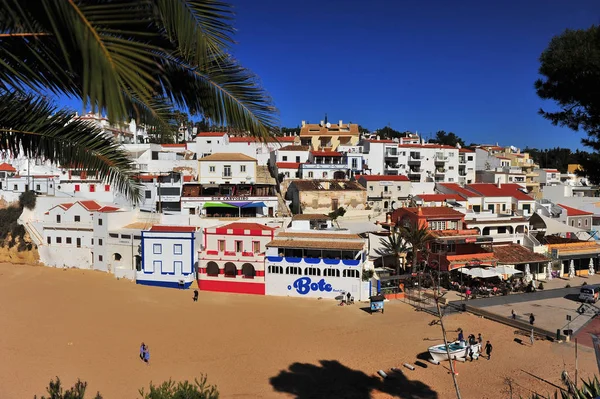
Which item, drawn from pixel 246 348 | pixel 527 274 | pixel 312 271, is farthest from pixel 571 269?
pixel 246 348

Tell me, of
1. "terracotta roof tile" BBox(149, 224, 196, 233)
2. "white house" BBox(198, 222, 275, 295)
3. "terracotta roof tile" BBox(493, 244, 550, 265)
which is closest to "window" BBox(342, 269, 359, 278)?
"white house" BBox(198, 222, 275, 295)

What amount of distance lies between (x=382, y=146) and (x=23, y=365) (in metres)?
50.4

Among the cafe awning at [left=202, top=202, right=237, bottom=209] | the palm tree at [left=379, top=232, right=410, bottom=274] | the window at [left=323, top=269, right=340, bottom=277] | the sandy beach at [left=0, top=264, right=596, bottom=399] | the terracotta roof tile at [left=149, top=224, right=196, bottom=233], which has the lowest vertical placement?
the sandy beach at [left=0, top=264, right=596, bottom=399]

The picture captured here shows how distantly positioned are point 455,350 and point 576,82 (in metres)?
15.3

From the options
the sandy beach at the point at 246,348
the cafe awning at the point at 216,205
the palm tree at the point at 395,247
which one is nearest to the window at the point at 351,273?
the sandy beach at the point at 246,348

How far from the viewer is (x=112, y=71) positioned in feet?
7.25

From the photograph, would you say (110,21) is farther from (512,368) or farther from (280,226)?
(280,226)

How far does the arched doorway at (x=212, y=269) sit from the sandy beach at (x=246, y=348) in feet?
8.91

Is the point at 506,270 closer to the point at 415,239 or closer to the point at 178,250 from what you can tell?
the point at 415,239

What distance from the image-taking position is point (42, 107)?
398cm

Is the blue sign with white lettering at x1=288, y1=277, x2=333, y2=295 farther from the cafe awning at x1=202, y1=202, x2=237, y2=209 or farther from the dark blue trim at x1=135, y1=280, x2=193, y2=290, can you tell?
the cafe awning at x1=202, y1=202, x2=237, y2=209

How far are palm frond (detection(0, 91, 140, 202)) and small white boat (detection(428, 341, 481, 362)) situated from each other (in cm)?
1868

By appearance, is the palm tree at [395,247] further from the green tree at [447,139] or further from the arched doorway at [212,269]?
the green tree at [447,139]

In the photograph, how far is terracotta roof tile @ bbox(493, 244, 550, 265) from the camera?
3362 centimetres
